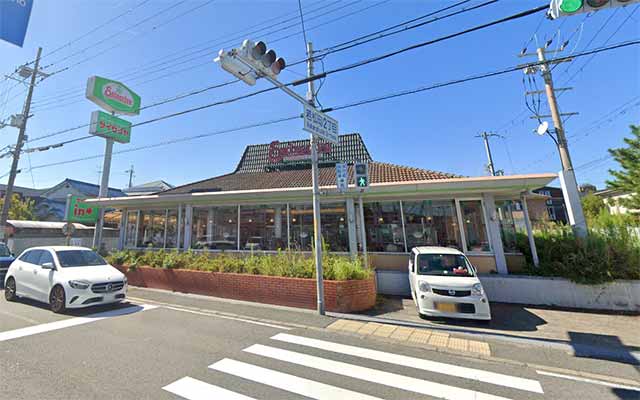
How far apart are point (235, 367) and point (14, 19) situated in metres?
10.4

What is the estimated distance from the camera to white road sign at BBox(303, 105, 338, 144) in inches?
237

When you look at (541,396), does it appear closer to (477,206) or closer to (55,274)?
(477,206)

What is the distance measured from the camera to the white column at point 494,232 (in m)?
8.40

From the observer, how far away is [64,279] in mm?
6324

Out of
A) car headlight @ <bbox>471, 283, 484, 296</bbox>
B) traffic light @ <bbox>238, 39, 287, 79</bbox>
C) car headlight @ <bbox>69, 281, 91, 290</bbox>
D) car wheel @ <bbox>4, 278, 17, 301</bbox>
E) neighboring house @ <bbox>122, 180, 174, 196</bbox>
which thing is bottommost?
car headlight @ <bbox>471, 283, 484, 296</bbox>

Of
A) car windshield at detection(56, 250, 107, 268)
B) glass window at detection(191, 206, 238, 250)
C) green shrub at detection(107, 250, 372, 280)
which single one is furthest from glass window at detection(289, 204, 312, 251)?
car windshield at detection(56, 250, 107, 268)

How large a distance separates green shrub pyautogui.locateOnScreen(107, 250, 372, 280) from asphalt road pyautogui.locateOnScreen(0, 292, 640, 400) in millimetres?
1998

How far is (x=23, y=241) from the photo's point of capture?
17734mm

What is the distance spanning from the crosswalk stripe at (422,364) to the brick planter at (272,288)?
1961 mm

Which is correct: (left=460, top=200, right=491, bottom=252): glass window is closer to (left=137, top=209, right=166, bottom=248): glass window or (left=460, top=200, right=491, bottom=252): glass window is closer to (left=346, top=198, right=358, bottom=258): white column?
(left=346, top=198, right=358, bottom=258): white column

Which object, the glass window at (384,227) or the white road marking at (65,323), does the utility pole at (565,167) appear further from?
the white road marking at (65,323)

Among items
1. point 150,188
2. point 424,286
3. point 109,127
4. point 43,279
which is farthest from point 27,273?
point 150,188

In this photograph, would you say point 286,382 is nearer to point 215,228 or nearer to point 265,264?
point 265,264

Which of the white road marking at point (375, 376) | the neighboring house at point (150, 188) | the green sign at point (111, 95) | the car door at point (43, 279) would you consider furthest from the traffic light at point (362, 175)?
the neighboring house at point (150, 188)
